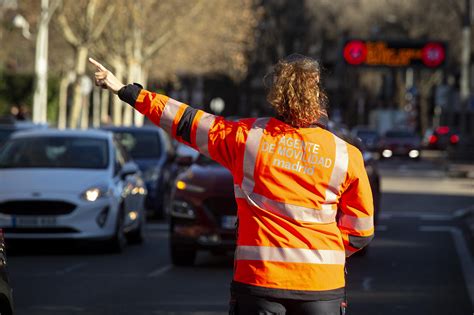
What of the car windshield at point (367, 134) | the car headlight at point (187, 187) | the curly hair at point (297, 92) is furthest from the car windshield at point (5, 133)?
the car windshield at point (367, 134)

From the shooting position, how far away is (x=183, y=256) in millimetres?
15273

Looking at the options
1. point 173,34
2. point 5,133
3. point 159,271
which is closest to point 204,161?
point 159,271

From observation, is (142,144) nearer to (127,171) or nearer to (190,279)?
(127,171)

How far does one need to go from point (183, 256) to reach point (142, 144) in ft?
28.6

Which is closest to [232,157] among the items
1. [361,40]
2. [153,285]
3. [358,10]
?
[153,285]

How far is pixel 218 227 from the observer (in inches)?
583

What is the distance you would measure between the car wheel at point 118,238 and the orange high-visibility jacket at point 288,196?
1076 centimetres

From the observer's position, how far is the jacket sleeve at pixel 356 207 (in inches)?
229

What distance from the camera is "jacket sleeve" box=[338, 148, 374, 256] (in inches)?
229

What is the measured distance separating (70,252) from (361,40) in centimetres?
4327

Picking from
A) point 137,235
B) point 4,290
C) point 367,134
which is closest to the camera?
point 4,290

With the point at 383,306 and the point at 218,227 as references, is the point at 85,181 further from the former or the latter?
the point at 383,306

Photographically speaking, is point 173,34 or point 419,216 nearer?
point 419,216

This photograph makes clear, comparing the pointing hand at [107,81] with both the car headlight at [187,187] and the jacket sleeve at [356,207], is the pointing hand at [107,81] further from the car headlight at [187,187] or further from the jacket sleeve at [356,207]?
the car headlight at [187,187]
